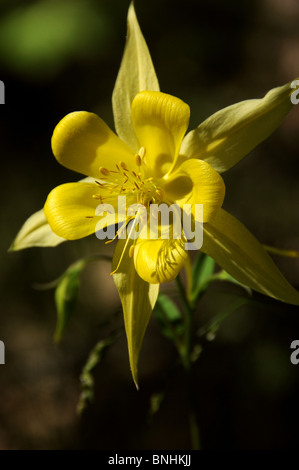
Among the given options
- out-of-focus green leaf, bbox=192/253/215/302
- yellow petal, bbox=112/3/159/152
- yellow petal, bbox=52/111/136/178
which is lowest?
out-of-focus green leaf, bbox=192/253/215/302

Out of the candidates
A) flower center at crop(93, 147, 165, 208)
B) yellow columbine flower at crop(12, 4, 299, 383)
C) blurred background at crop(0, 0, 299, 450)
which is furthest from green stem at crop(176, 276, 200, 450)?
blurred background at crop(0, 0, 299, 450)

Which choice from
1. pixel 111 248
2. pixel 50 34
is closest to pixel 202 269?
pixel 111 248

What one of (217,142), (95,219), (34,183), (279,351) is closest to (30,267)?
(34,183)

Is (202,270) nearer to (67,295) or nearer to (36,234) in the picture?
(67,295)

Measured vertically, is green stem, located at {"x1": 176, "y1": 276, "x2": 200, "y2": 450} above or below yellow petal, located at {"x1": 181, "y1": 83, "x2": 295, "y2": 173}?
below

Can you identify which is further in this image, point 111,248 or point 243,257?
point 111,248

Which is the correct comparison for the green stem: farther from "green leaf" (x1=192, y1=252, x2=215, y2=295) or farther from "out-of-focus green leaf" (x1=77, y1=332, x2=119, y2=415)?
"out-of-focus green leaf" (x1=77, y1=332, x2=119, y2=415)
